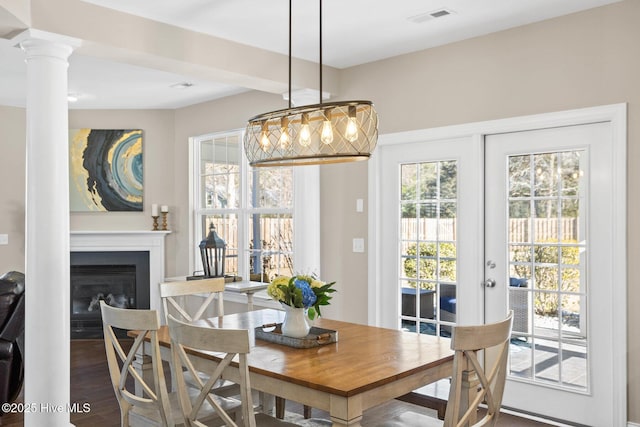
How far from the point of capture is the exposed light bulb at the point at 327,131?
2.57 metres

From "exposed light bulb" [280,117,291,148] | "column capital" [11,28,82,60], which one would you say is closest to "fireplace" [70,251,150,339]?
"column capital" [11,28,82,60]

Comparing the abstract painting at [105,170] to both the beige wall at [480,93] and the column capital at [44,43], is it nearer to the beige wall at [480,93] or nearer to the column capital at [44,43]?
the beige wall at [480,93]

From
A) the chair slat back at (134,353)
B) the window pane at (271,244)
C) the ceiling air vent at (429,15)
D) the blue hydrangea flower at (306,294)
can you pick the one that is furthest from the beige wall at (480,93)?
the chair slat back at (134,353)

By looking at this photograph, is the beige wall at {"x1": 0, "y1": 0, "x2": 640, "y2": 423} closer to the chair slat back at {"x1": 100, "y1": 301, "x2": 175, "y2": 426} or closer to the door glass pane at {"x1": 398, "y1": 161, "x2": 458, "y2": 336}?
the door glass pane at {"x1": 398, "y1": 161, "x2": 458, "y2": 336}

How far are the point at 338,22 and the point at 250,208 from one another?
8.59 feet

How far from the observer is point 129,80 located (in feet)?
17.4

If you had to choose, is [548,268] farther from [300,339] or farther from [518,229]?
[300,339]

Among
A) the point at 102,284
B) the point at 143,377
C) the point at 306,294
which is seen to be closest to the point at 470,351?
the point at 306,294

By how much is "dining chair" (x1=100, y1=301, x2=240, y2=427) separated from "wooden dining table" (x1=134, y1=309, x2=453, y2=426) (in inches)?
8.6

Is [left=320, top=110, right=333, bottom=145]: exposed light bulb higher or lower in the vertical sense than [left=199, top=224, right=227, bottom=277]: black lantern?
higher

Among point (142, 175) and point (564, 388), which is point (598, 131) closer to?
point (564, 388)

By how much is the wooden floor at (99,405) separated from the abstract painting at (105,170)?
1.87m

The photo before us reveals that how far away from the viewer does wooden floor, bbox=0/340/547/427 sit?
3.79 m

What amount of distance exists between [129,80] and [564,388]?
437 cm
